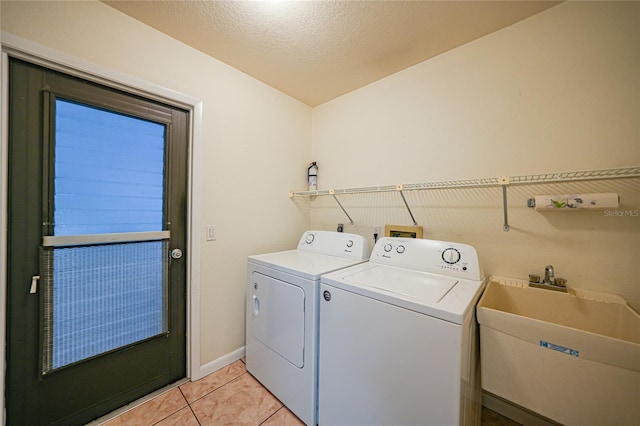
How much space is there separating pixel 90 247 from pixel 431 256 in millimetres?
2109

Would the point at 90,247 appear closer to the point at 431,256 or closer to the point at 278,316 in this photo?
the point at 278,316

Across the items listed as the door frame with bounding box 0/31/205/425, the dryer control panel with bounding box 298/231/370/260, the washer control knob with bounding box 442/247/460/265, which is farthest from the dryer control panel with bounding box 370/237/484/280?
the door frame with bounding box 0/31/205/425

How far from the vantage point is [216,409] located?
145 centimetres

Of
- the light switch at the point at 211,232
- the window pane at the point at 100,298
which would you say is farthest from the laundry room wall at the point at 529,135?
the window pane at the point at 100,298

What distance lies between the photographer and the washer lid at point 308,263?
1393mm

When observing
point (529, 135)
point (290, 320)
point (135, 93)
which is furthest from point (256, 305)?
point (529, 135)

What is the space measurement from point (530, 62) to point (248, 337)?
107 inches

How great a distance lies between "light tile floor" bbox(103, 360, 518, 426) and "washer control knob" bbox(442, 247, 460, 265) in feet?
3.39

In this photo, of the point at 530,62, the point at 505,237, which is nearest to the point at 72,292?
the point at 505,237

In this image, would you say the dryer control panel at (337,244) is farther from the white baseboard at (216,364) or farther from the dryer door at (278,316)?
the white baseboard at (216,364)

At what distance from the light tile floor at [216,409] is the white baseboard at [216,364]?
51 mm

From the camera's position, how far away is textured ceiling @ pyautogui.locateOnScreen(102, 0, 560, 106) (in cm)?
133

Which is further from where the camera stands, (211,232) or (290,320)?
(211,232)

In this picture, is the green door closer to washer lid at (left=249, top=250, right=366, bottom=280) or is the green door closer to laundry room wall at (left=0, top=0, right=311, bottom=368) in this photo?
laundry room wall at (left=0, top=0, right=311, bottom=368)
